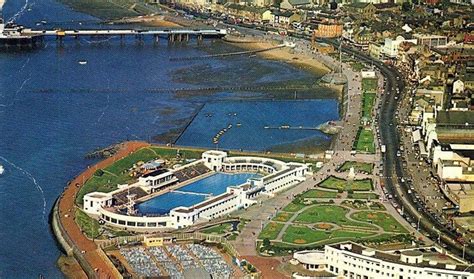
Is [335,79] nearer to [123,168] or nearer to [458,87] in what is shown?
[458,87]

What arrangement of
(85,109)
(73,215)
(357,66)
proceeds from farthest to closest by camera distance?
(357,66)
(85,109)
(73,215)

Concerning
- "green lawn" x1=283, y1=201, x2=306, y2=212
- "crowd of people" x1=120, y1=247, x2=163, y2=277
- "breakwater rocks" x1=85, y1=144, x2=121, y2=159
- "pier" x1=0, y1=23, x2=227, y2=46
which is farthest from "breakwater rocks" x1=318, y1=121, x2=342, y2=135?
"pier" x1=0, y1=23, x2=227, y2=46

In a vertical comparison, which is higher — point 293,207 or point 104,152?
point 293,207

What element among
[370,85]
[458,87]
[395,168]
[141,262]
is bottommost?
[141,262]

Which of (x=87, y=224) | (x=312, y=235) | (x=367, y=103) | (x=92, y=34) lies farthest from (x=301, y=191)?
(x=92, y=34)

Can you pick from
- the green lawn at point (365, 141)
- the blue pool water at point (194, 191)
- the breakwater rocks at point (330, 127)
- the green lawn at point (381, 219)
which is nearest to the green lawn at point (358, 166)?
the green lawn at point (365, 141)

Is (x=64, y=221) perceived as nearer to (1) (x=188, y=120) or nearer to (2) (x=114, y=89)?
(1) (x=188, y=120)

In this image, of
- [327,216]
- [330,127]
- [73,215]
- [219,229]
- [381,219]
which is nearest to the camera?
[219,229]
